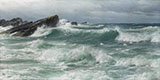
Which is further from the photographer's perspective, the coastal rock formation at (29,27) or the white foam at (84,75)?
the coastal rock formation at (29,27)

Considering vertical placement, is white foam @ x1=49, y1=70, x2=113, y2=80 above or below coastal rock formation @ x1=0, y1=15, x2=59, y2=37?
below

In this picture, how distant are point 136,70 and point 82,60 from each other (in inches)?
146

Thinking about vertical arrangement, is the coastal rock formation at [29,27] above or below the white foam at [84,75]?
above

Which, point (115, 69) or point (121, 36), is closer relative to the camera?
point (115, 69)

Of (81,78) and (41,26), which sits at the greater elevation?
(41,26)

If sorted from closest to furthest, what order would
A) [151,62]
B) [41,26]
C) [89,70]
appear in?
1. [89,70]
2. [151,62]
3. [41,26]

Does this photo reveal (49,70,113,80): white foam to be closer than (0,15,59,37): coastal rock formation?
Yes

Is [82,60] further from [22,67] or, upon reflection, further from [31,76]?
[31,76]

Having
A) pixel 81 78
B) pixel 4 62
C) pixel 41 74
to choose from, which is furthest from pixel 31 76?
pixel 4 62

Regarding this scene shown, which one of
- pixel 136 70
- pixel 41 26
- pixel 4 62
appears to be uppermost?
pixel 41 26

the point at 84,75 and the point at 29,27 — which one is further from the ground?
the point at 29,27

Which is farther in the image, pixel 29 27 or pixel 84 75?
pixel 29 27

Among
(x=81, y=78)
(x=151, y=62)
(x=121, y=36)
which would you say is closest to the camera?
(x=81, y=78)

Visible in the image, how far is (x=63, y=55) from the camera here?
625 inches
